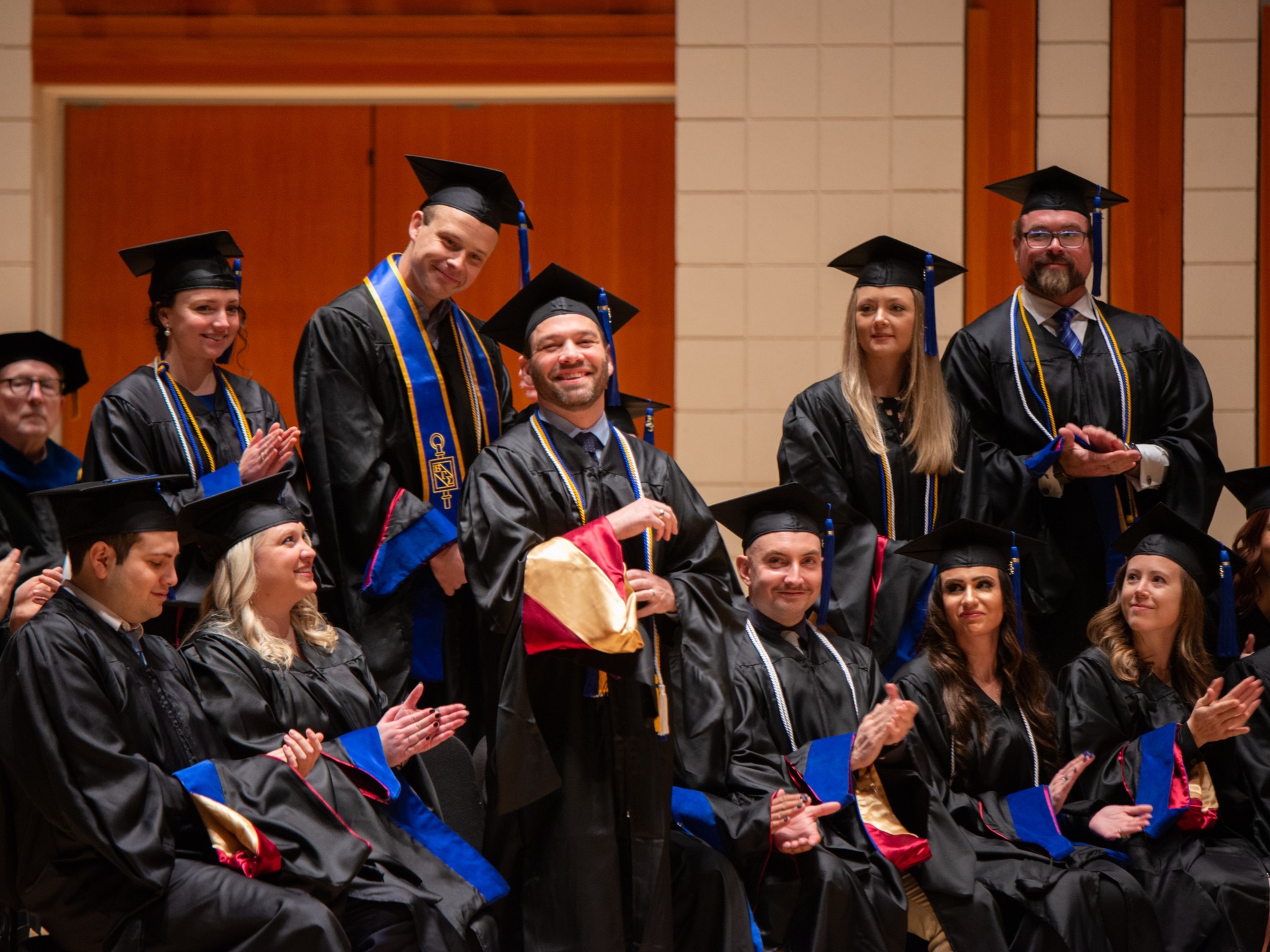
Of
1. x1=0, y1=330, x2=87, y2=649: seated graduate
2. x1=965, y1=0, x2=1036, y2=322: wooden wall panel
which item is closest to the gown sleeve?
x1=0, y1=330, x2=87, y2=649: seated graduate

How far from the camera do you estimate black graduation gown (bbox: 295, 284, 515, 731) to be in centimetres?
423

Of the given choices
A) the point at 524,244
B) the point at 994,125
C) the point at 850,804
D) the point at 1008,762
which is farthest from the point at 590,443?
the point at 994,125

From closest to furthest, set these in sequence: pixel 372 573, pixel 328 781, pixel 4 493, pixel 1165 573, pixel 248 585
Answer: pixel 328 781 < pixel 248 585 < pixel 372 573 < pixel 1165 573 < pixel 4 493

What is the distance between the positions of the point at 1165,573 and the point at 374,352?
2516 mm

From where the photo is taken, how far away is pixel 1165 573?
14.8 ft

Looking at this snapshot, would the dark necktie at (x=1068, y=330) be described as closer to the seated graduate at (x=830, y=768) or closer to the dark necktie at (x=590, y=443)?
the seated graduate at (x=830, y=768)

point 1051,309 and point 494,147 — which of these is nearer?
point 1051,309

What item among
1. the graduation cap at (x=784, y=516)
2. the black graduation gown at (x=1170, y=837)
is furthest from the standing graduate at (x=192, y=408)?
the black graduation gown at (x=1170, y=837)

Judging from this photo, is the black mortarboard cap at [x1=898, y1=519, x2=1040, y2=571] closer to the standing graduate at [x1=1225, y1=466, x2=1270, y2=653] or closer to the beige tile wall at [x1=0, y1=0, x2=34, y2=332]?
the standing graduate at [x1=1225, y1=466, x2=1270, y2=653]

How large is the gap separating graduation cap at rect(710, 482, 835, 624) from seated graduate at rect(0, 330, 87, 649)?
221cm

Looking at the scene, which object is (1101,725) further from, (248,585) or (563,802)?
(248,585)

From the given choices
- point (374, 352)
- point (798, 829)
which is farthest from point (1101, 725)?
point (374, 352)

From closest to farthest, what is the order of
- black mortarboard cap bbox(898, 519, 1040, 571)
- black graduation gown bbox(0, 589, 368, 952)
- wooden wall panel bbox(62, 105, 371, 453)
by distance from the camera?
black graduation gown bbox(0, 589, 368, 952), black mortarboard cap bbox(898, 519, 1040, 571), wooden wall panel bbox(62, 105, 371, 453)

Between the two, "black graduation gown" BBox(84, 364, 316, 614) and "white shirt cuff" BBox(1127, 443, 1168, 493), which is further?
"white shirt cuff" BBox(1127, 443, 1168, 493)
